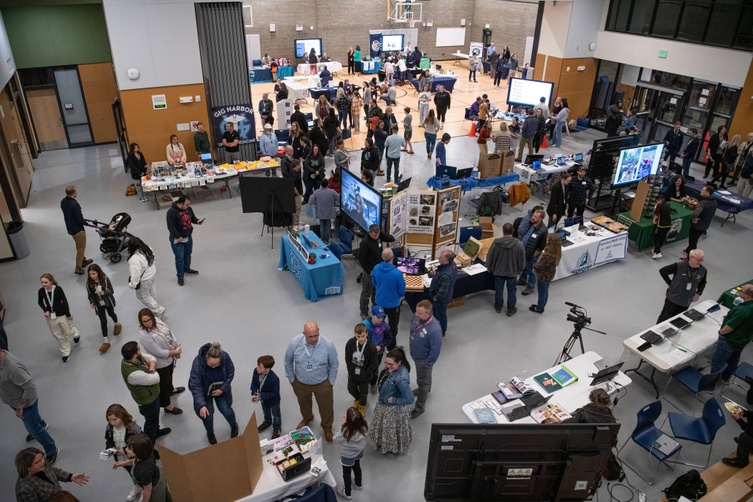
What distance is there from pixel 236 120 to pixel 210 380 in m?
9.36

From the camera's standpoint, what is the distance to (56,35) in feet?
48.3

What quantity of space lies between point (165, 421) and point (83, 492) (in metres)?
1.14

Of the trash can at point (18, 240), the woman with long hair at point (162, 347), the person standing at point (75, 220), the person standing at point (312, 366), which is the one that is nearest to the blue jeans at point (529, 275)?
the person standing at point (312, 366)

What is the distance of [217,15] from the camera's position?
12.7 m

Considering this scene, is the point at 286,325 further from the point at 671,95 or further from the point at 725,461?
the point at 671,95

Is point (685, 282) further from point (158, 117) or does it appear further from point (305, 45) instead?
point (305, 45)

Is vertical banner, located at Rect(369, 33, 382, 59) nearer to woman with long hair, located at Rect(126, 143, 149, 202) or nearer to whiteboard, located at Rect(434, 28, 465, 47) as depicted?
whiteboard, located at Rect(434, 28, 465, 47)

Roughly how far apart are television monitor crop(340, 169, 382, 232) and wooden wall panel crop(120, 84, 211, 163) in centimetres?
527

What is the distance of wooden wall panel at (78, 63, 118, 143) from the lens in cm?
1540

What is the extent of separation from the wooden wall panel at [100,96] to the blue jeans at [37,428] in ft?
40.1

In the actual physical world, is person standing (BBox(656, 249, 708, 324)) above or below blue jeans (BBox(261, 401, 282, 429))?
above

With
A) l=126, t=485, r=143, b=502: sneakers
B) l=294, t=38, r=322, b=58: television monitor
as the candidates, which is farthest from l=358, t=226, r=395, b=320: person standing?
l=294, t=38, r=322, b=58: television monitor

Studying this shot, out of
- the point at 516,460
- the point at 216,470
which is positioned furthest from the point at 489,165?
the point at 216,470

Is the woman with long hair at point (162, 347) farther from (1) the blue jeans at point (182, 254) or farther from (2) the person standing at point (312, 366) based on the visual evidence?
(1) the blue jeans at point (182, 254)
